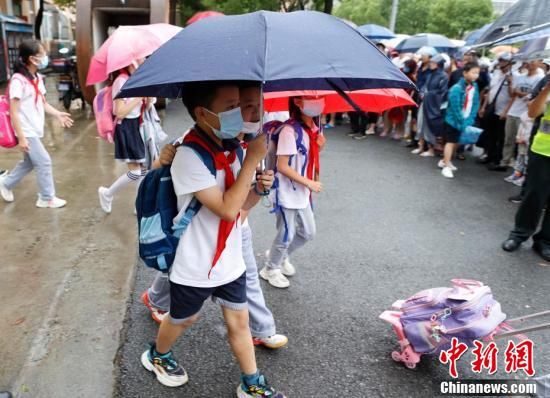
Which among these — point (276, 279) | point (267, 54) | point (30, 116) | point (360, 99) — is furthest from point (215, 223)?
point (30, 116)

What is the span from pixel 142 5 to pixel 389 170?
20.0 ft

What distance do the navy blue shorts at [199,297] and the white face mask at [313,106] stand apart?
117cm

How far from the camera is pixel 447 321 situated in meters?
2.38

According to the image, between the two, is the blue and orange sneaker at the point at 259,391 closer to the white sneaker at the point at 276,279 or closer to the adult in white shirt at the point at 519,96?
the white sneaker at the point at 276,279

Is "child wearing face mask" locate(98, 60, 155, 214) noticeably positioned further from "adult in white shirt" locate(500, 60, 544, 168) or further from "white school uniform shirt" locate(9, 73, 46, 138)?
"adult in white shirt" locate(500, 60, 544, 168)

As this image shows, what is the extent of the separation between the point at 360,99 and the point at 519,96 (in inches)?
207

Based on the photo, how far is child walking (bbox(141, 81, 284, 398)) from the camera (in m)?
1.87

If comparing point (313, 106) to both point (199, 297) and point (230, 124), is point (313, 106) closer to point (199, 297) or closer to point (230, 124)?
point (230, 124)

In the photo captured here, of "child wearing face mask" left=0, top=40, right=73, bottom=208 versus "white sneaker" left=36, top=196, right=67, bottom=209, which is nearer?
"child wearing face mask" left=0, top=40, right=73, bottom=208

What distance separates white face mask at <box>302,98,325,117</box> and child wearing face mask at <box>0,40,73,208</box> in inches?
113

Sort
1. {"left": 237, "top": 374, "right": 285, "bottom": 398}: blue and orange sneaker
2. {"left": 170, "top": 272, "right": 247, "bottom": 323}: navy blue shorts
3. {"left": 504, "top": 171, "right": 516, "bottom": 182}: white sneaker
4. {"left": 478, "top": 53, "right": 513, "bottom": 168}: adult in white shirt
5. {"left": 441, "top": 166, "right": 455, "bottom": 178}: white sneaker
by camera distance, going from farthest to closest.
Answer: {"left": 478, "top": 53, "right": 513, "bottom": 168}: adult in white shirt
{"left": 441, "top": 166, "right": 455, "bottom": 178}: white sneaker
{"left": 504, "top": 171, "right": 516, "bottom": 182}: white sneaker
{"left": 237, "top": 374, "right": 285, "bottom": 398}: blue and orange sneaker
{"left": 170, "top": 272, "right": 247, "bottom": 323}: navy blue shorts

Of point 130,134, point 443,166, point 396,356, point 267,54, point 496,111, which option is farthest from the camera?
point 496,111

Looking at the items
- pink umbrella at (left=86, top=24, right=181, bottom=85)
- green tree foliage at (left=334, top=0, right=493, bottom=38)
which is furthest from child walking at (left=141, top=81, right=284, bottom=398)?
green tree foliage at (left=334, top=0, right=493, bottom=38)

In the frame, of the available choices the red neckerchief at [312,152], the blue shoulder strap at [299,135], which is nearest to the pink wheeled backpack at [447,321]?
the red neckerchief at [312,152]
